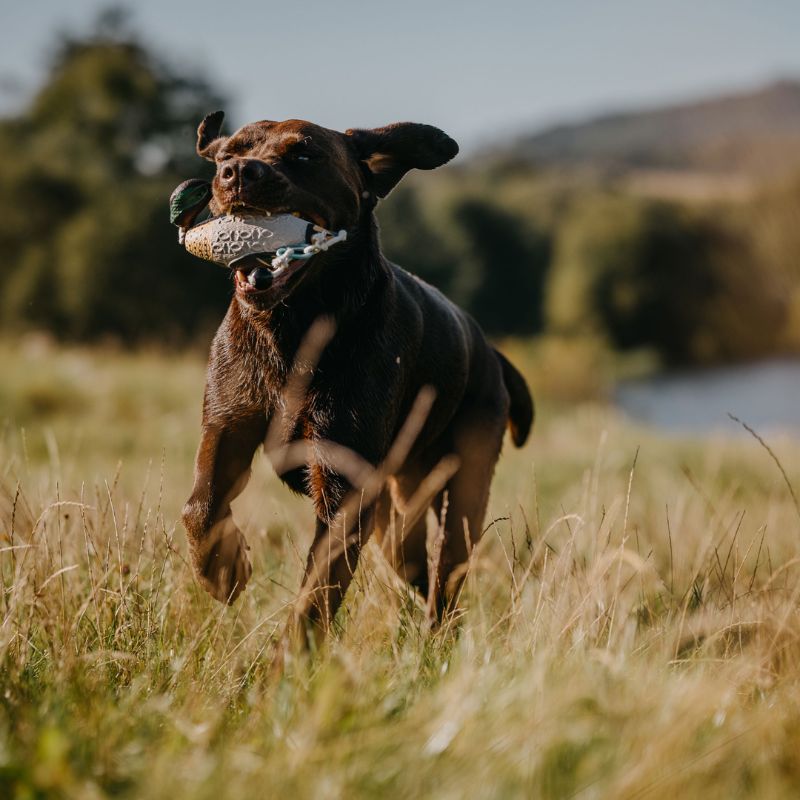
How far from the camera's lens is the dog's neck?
3.04 meters

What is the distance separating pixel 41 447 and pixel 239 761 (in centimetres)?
836

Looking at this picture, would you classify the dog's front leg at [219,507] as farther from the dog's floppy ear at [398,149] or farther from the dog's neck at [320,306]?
the dog's floppy ear at [398,149]

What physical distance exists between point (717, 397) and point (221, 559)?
26204mm

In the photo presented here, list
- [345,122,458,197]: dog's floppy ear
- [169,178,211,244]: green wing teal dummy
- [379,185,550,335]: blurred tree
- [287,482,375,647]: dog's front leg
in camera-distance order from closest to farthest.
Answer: [287,482,375,647]: dog's front leg → [169,178,211,244]: green wing teal dummy → [345,122,458,197]: dog's floppy ear → [379,185,550,335]: blurred tree

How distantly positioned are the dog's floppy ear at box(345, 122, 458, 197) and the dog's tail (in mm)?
1136

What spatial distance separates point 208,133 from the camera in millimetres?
3656

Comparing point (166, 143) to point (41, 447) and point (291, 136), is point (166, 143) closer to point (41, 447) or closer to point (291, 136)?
point (41, 447)

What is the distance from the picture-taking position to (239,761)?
187 cm

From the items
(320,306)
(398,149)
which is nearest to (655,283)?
(398,149)

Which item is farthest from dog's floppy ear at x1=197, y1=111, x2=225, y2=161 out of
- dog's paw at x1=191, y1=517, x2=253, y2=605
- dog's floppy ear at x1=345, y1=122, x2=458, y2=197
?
dog's paw at x1=191, y1=517, x2=253, y2=605

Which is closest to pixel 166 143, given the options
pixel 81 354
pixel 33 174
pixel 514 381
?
pixel 33 174

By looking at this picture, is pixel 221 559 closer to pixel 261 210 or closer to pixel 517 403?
pixel 261 210

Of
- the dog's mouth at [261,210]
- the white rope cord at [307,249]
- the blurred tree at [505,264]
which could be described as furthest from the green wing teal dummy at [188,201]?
the blurred tree at [505,264]

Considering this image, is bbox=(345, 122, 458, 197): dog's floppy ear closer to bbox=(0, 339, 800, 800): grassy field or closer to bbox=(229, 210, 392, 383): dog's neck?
bbox=(229, 210, 392, 383): dog's neck
